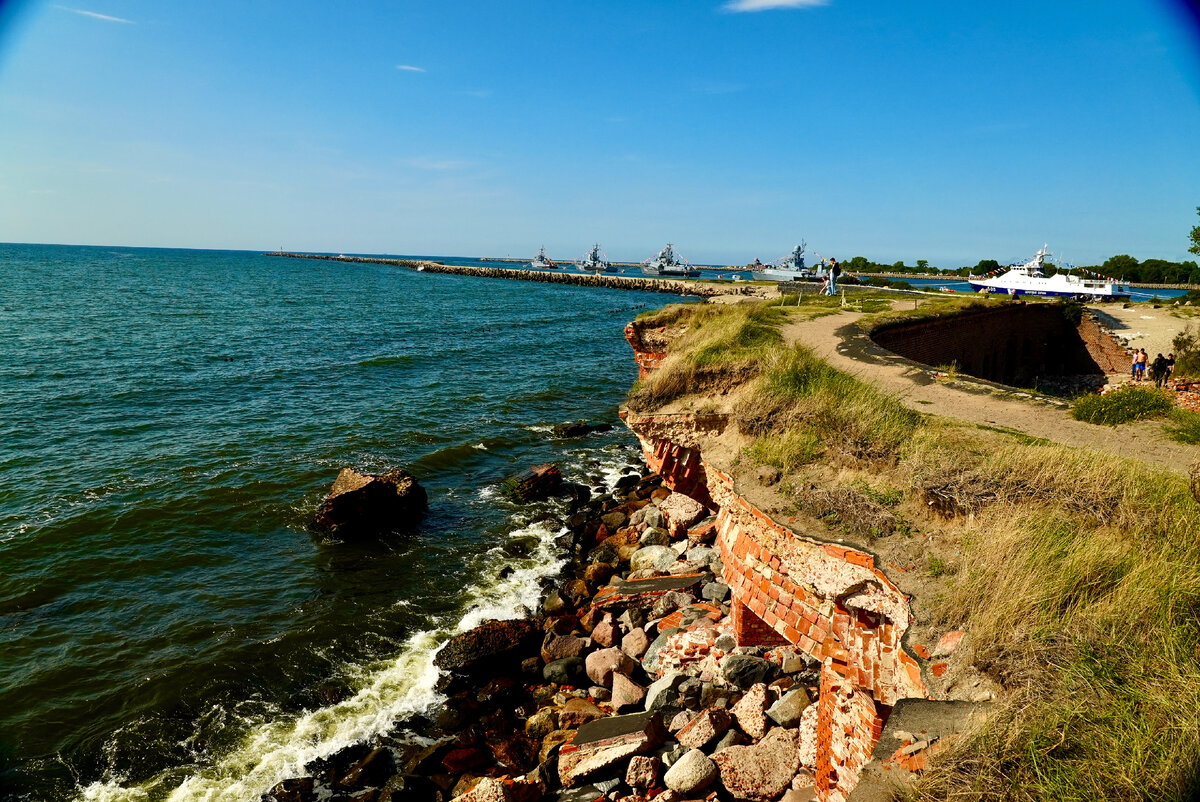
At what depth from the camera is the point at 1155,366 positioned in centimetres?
2052

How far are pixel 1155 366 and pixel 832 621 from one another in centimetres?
2210

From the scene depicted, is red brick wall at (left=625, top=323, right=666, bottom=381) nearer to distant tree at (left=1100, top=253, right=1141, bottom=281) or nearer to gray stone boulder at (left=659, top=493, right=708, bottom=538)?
gray stone boulder at (left=659, top=493, right=708, bottom=538)

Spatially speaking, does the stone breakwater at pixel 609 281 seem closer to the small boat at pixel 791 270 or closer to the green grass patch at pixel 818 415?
the small boat at pixel 791 270

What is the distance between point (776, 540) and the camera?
719 cm

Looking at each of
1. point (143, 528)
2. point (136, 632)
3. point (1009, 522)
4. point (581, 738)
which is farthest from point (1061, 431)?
point (143, 528)

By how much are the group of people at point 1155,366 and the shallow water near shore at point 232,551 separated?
710 inches

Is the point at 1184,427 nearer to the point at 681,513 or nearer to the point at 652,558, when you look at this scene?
the point at 681,513

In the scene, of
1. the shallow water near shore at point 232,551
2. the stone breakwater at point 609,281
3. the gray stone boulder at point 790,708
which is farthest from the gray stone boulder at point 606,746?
the stone breakwater at point 609,281

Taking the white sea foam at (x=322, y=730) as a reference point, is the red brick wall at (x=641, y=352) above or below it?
above

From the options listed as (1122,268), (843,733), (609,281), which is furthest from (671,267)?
(843,733)

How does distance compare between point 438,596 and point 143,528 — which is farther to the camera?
point 143,528

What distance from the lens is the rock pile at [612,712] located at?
22.4 ft

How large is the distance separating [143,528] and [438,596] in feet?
25.9

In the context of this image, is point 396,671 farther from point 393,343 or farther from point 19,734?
point 393,343
